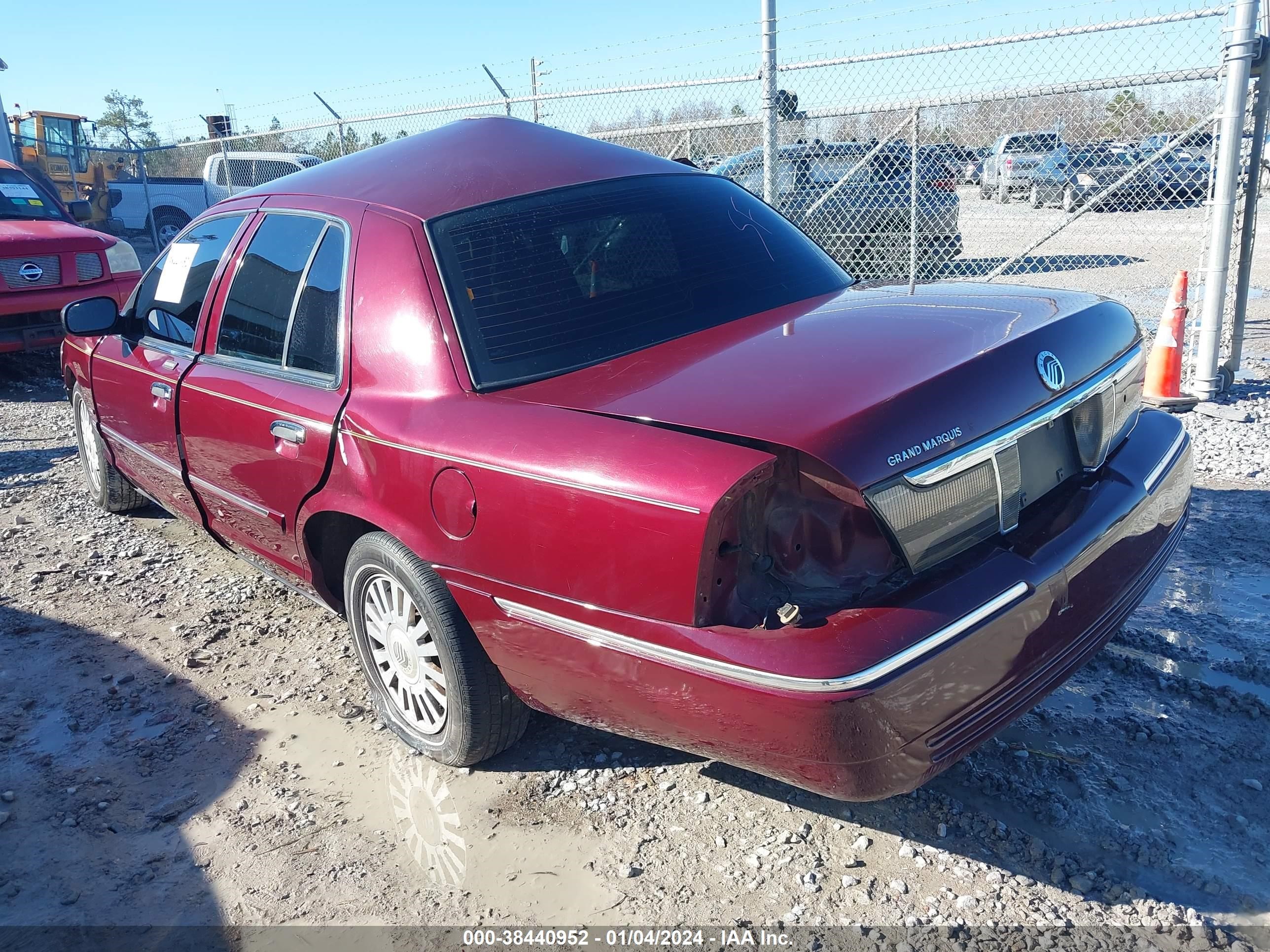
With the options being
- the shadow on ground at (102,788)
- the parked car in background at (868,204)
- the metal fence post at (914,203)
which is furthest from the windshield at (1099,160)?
the shadow on ground at (102,788)

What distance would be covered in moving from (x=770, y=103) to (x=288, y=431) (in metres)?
5.28

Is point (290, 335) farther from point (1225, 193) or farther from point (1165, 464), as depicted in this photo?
point (1225, 193)

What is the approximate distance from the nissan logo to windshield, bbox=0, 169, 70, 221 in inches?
366

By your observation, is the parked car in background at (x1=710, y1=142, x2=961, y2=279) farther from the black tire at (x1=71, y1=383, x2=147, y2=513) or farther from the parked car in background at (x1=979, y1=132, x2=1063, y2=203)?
the black tire at (x1=71, y1=383, x2=147, y2=513)

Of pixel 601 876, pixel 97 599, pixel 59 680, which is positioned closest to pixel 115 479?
pixel 97 599

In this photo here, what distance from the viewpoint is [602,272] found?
294 centimetres

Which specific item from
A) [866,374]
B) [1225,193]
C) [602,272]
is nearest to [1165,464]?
[866,374]

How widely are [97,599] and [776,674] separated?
3545mm

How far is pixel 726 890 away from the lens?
2.40 metres

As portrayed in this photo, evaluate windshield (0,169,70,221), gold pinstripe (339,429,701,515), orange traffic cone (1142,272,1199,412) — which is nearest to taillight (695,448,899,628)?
gold pinstripe (339,429,701,515)

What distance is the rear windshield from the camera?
8.89ft

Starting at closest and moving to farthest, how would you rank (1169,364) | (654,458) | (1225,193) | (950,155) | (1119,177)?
(654,458)
(1225,193)
(1169,364)
(1119,177)
(950,155)

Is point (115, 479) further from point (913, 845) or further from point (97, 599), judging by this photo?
point (913, 845)

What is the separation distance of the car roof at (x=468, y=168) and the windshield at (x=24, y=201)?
687cm
